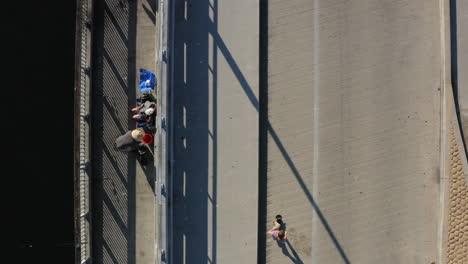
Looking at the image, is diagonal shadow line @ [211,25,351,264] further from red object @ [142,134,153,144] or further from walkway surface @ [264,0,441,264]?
red object @ [142,134,153,144]

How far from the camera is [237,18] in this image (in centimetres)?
1057

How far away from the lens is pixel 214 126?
415 inches

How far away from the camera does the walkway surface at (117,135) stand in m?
11.2

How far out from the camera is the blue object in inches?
430

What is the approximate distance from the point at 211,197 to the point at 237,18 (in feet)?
20.0

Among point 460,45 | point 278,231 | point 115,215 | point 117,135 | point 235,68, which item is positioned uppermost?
point 460,45

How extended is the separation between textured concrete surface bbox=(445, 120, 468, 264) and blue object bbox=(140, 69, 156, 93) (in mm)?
10560

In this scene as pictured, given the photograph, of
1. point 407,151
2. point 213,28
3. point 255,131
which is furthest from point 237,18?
point 407,151

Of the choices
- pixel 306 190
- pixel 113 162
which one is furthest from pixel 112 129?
pixel 306 190

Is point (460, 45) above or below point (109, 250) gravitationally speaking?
above

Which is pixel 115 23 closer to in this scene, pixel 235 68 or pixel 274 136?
pixel 235 68

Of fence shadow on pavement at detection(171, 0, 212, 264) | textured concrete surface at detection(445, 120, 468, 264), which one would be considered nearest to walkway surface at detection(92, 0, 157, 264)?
fence shadow on pavement at detection(171, 0, 212, 264)

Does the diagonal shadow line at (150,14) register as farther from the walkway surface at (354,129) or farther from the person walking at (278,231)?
the person walking at (278,231)

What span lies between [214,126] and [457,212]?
29.2ft
